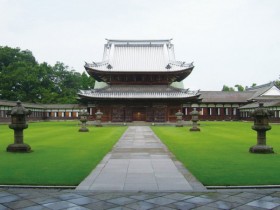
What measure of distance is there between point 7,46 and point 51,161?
2941 inches

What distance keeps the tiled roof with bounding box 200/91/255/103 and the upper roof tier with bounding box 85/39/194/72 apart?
16507 mm

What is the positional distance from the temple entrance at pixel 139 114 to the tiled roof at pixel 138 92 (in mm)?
3273

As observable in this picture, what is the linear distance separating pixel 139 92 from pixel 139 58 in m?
9.92

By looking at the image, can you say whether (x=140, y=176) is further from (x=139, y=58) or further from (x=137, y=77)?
(x=139, y=58)

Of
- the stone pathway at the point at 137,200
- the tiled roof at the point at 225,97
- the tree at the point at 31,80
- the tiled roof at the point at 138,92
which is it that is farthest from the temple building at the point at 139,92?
the stone pathway at the point at 137,200

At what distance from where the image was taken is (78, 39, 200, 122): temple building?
52.4 meters

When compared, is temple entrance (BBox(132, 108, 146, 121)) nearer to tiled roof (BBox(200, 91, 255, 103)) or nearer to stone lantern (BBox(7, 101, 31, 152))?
tiled roof (BBox(200, 91, 255, 103))

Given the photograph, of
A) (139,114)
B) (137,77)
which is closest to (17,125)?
(139,114)

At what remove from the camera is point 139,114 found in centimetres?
5538

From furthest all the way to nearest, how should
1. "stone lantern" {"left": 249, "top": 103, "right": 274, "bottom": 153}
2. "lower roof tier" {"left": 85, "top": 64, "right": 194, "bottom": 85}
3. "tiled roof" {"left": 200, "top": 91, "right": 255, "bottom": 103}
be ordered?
"tiled roof" {"left": 200, "top": 91, "right": 255, "bottom": 103}, "lower roof tier" {"left": 85, "top": 64, "right": 194, "bottom": 85}, "stone lantern" {"left": 249, "top": 103, "right": 274, "bottom": 153}

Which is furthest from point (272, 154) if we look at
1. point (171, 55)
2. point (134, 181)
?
point (171, 55)

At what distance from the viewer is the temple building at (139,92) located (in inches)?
2063

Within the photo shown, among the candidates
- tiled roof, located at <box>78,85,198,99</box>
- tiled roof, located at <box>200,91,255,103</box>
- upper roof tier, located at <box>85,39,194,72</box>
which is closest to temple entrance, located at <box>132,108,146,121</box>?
tiled roof, located at <box>78,85,198,99</box>

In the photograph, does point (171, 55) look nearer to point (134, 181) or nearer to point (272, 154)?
point (272, 154)
